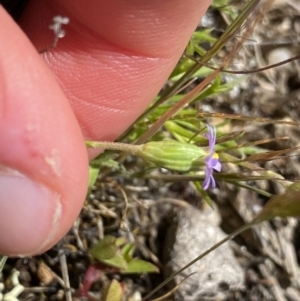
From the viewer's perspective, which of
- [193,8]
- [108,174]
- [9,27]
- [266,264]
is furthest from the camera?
[266,264]

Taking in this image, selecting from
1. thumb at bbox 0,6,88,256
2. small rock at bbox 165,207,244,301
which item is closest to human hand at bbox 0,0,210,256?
thumb at bbox 0,6,88,256

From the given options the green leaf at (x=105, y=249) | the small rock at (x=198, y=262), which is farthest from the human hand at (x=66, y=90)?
the small rock at (x=198, y=262)

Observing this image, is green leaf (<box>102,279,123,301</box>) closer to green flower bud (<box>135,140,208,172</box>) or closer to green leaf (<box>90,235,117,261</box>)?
green leaf (<box>90,235,117,261</box>)

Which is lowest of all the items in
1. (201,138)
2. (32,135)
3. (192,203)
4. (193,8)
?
(192,203)

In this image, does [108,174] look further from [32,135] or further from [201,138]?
[32,135]

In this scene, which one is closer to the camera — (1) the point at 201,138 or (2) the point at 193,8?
(2) the point at 193,8

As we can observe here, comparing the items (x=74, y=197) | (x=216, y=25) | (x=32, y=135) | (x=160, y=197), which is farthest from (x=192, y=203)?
(x=32, y=135)

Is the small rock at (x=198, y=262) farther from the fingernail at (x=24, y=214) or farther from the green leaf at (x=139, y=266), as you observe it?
the fingernail at (x=24, y=214)
